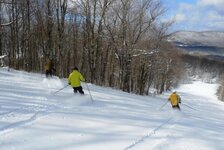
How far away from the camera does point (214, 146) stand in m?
12.5

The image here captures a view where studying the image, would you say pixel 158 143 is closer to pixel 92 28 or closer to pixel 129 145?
pixel 129 145

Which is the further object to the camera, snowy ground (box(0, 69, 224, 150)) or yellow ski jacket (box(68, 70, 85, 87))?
yellow ski jacket (box(68, 70, 85, 87))

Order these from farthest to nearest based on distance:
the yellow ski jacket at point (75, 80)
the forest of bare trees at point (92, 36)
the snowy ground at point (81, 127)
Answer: the forest of bare trees at point (92, 36) < the yellow ski jacket at point (75, 80) < the snowy ground at point (81, 127)

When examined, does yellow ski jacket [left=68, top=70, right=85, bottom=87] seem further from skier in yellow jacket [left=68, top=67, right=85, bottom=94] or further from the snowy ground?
the snowy ground

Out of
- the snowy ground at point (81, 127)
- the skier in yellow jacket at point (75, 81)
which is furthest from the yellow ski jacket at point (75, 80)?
the snowy ground at point (81, 127)

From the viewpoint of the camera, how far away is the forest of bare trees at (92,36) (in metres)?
40.9

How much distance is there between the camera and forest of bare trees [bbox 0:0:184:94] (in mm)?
40938

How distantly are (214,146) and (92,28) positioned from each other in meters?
29.7

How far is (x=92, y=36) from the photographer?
41094 millimetres

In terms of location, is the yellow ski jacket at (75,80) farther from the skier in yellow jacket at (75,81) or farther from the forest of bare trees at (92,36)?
the forest of bare trees at (92,36)

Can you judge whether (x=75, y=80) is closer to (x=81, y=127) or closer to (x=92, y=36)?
(x=81, y=127)

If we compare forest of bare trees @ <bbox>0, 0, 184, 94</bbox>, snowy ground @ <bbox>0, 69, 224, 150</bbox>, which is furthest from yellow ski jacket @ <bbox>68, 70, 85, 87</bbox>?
forest of bare trees @ <bbox>0, 0, 184, 94</bbox>

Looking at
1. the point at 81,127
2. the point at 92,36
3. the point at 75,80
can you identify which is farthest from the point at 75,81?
the point at 92,36

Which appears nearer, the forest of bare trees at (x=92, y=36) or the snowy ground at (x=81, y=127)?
the snowy ground at (x=81, y=127)
